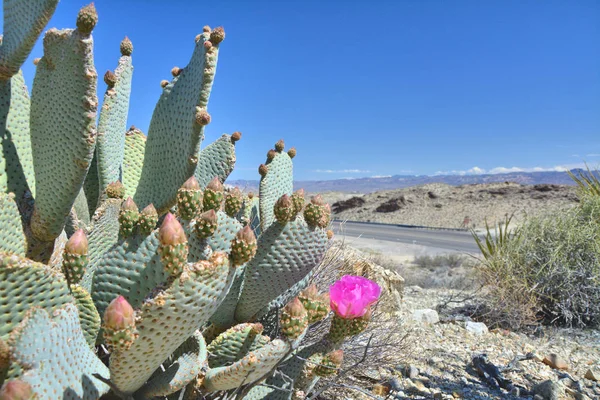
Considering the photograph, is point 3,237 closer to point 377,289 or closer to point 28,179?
point 28,179

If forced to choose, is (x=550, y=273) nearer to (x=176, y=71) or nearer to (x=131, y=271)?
(x=176, y=71)

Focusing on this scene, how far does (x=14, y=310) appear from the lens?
4.18ft

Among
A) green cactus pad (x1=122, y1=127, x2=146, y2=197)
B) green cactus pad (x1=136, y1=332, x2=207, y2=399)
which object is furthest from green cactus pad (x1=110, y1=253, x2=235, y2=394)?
green cactus pad (x1=122, y1=127, x2=146, y2=197)

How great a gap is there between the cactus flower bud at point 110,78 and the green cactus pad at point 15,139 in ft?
1.38

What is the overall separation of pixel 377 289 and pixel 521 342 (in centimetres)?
375

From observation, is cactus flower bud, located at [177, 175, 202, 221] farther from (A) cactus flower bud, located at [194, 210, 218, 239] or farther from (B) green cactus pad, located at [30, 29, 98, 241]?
(B) green cactus pad, located at [30, 29, 98, 241]

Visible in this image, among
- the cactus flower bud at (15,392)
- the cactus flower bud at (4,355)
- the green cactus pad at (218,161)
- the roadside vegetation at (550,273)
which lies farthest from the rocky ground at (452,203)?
the cactus flower bud at (15,392)

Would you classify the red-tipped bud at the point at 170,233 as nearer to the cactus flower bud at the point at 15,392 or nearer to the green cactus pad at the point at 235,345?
the cactus flower bud at the point at 15,392

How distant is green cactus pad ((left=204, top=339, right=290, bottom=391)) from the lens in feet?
4.98

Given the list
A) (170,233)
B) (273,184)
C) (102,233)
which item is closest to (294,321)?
(170,233)

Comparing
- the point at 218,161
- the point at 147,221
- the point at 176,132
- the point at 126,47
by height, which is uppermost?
the point at 126,47

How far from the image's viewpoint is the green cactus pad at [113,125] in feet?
8.41

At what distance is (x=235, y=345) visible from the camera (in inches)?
75.7

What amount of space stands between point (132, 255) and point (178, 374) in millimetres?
437
